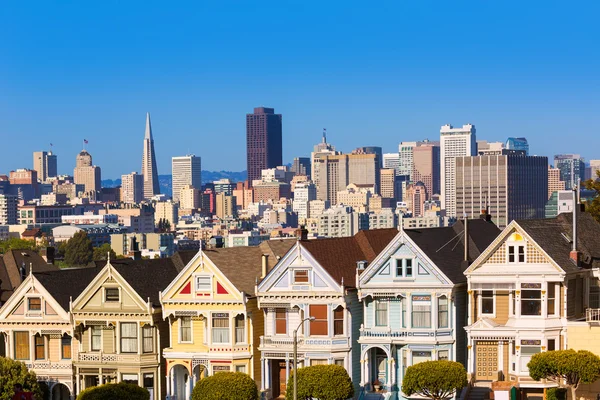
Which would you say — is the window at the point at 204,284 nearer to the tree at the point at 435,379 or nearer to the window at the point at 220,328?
the window at the point at 220,328

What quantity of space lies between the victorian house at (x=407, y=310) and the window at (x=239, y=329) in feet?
15.0

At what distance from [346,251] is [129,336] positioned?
9.18m

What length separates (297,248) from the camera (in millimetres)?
59594

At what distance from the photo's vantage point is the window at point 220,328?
60938mm

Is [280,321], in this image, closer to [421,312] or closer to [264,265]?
[264,265]

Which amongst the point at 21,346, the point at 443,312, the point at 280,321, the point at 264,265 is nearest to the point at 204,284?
the point at 264,265

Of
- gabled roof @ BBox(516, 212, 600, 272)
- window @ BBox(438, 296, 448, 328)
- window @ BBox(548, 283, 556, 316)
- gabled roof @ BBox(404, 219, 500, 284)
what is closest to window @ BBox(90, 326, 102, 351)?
gabled roof @ BBox(404, 219, 500, 284)

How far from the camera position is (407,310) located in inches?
2288

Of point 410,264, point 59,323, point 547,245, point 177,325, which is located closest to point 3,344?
point 59,323

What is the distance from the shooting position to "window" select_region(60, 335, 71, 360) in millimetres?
63594

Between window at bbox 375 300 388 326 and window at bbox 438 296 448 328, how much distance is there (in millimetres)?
2141

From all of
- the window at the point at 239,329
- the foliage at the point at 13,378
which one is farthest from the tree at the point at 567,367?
the foliage at the point at 13,378

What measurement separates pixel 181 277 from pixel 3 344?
889 centimetres

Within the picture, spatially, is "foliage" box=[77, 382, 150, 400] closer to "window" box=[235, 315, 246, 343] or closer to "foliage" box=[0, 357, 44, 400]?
"foliage" box=[0, 357, 44, 400]
